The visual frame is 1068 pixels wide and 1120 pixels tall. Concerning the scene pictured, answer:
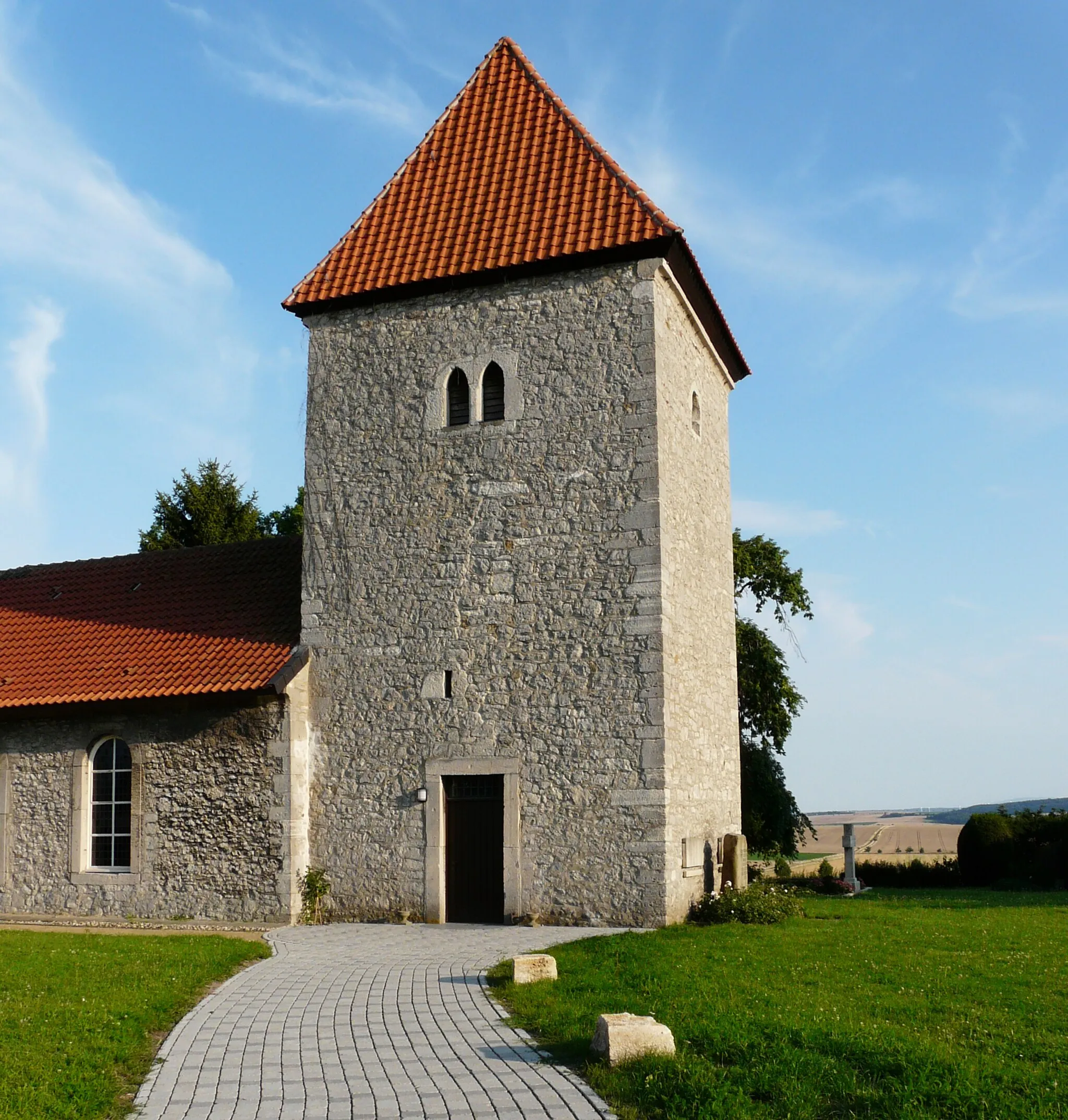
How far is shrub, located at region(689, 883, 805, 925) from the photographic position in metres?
13.3

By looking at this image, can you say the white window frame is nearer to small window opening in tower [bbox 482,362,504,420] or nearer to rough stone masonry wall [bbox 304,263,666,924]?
rough stone masonry wall [bbox 304,263,666,924]

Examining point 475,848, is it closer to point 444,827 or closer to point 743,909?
point 444,827

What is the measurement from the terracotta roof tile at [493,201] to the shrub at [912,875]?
15.8 meters

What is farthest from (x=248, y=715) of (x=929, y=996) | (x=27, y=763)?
(x=929, y=996)

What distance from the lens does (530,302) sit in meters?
14.9

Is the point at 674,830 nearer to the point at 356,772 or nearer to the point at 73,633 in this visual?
the point at 356,772

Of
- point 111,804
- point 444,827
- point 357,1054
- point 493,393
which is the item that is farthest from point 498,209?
point 357,1054

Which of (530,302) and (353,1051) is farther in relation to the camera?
(530,302)

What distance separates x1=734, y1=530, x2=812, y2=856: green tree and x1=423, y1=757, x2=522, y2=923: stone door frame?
41.5ft

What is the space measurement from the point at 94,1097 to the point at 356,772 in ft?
28.3

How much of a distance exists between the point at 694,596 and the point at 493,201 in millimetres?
5998

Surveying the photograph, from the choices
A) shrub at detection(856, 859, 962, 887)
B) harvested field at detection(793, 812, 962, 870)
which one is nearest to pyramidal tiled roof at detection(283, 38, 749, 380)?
shrub at detection(856, 859, 962, 887)

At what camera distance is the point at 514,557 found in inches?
567

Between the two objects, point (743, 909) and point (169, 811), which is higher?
point (169, 811)
